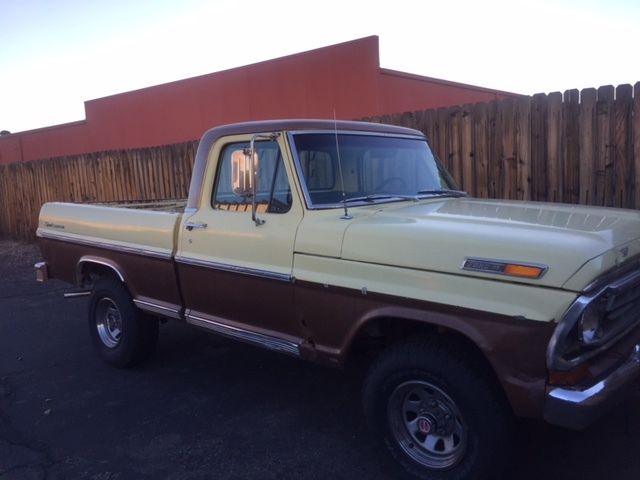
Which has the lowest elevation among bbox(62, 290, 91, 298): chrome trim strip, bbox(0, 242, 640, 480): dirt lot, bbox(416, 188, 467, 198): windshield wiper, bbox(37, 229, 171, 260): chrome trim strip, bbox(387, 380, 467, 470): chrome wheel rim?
bbox(0, 242, 640, 480): dirt lot

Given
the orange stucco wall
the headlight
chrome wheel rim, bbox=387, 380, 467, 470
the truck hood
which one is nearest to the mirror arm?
the truck hood

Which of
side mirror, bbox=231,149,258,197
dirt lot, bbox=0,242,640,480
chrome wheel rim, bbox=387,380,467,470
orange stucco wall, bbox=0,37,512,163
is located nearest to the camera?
chrome wheel rim, bbox=387,380,467,470

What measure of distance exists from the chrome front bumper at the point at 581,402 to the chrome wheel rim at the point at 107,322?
3.96m

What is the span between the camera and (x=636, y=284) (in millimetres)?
2898

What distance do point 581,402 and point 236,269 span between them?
2.25m

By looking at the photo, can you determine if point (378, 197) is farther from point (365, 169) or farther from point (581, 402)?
point (581, 402)

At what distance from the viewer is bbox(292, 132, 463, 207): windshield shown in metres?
3.68

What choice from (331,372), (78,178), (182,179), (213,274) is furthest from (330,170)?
(78,178)

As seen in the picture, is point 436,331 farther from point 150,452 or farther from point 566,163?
point 566,163

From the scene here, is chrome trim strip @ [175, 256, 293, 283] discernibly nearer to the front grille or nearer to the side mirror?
the side mirror

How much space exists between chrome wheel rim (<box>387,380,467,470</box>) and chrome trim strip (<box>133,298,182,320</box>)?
202cm

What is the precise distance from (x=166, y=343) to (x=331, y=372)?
6.50 feet

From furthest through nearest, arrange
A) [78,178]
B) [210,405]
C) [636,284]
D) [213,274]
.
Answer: [78,178] → [210,405] → [213,274] → [636,284]

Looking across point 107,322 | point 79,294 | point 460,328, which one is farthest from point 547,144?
point 79,294
